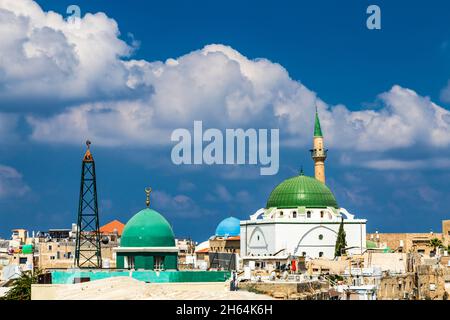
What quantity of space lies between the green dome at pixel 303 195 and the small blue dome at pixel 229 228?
30.3 ft

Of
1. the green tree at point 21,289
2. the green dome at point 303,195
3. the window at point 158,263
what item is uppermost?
the green dome at point 303,195

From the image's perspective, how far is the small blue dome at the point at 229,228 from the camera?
68.2 metres

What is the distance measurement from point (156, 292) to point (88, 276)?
13.2 feet

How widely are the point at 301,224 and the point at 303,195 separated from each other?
1.64m

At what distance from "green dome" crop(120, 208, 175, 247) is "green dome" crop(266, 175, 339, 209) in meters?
31.5

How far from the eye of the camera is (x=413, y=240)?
2450 inches

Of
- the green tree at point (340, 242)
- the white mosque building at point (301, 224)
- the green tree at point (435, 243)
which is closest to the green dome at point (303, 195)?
the white mosque building at point (301, 224)

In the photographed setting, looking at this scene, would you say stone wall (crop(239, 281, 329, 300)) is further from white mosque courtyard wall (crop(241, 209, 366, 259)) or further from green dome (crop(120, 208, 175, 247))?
white mosque courtyard wall (crop(241, 209, 366, 259))

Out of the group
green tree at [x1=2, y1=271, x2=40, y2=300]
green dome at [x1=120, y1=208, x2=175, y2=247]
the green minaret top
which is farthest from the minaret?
green dome at [x1=120, y1=208, x2=175, y2=247]

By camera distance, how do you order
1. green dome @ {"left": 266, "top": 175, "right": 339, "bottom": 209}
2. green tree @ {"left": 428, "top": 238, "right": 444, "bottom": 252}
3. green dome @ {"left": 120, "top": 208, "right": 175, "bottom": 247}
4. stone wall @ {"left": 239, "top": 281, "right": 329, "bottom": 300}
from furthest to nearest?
green tree @ {"left": 428, "top": 238, "right": 444, "bottom": 252} < green dome @ {"left": 266, "top": 175, "right": 339, "bottom": 209} < stone wall @ {"left": 239, "top": 281, "right": 329, "bottom": 300} < green dome @ {"left": 120, "top": 208, "right": 175, "bottom": 247}

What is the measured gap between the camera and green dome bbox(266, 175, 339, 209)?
58.1 m

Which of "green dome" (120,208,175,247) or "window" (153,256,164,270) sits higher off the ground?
"green dome" (120,208,175,247)

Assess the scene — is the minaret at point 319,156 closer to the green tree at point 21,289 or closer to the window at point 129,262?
the green tree at point 21,289
